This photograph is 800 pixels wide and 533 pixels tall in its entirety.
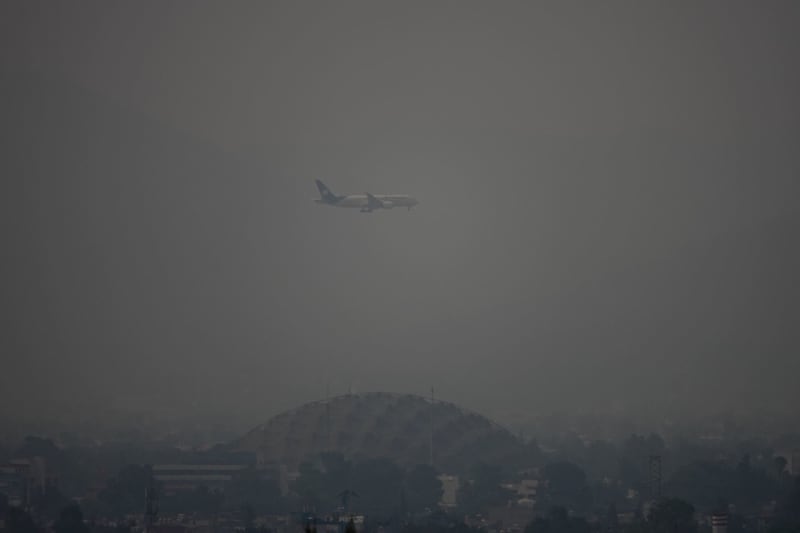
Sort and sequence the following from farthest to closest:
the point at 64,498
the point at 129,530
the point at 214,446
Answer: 1. the point at 214,446
2. the point at 64,498
3. the point at 129,530

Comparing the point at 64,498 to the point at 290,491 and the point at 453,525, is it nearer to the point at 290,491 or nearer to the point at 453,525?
the point at 290,491

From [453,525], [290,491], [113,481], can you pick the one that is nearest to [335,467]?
[290,491]

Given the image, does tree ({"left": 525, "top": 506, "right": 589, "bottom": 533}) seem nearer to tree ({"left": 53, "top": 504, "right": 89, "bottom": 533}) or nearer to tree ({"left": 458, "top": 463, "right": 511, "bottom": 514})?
tree ({"left": 458, "top": 463, "right": 511, "bottom": 514})

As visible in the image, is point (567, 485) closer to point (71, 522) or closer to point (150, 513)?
point (71, 522)

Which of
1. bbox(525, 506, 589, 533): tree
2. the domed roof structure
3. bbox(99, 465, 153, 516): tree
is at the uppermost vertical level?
the domed roof structure

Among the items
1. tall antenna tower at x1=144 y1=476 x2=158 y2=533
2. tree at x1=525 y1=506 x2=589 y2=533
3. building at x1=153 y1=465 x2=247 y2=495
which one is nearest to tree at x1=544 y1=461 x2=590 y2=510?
tree at x1=525 y1=506 x2=589 y2=533

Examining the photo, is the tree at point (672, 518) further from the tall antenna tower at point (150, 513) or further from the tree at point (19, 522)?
the tree at point (19, 522)

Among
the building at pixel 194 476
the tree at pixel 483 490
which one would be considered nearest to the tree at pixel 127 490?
the building at pixel 194 476

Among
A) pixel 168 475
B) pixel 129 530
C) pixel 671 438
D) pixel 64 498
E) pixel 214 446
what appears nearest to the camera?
pixel 129 530
